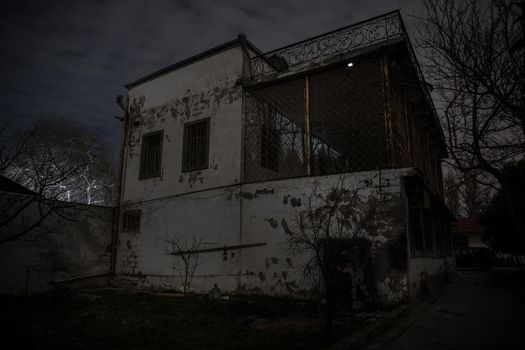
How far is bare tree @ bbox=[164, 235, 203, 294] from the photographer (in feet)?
31.8

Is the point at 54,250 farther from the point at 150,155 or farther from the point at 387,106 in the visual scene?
the point at 387,106

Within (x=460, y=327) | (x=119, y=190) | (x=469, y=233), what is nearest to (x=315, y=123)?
(x=460, y=327)

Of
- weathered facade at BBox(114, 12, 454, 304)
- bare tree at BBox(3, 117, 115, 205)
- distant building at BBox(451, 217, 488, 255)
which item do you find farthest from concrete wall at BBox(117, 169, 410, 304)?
distant building at BBox(451, 217, 488, 255)

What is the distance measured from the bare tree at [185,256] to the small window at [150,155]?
8.82 feet

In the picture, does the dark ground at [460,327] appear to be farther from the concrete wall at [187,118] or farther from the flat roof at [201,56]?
the flat roof at [201,56]

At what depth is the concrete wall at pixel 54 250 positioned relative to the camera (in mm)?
9258

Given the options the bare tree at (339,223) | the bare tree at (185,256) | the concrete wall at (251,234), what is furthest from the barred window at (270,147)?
the bare tree at (185,256)

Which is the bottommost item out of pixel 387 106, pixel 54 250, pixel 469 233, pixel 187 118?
pixel 54 250

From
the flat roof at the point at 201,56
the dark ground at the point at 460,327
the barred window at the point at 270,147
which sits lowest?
Answer: the dark ground at the point at 460,327

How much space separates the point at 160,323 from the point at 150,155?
23.6 ft

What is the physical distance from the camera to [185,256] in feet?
32.4

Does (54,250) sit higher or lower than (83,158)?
lower

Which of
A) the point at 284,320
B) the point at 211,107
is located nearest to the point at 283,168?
the point at 211,107

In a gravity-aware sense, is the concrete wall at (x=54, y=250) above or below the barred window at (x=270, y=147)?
below
